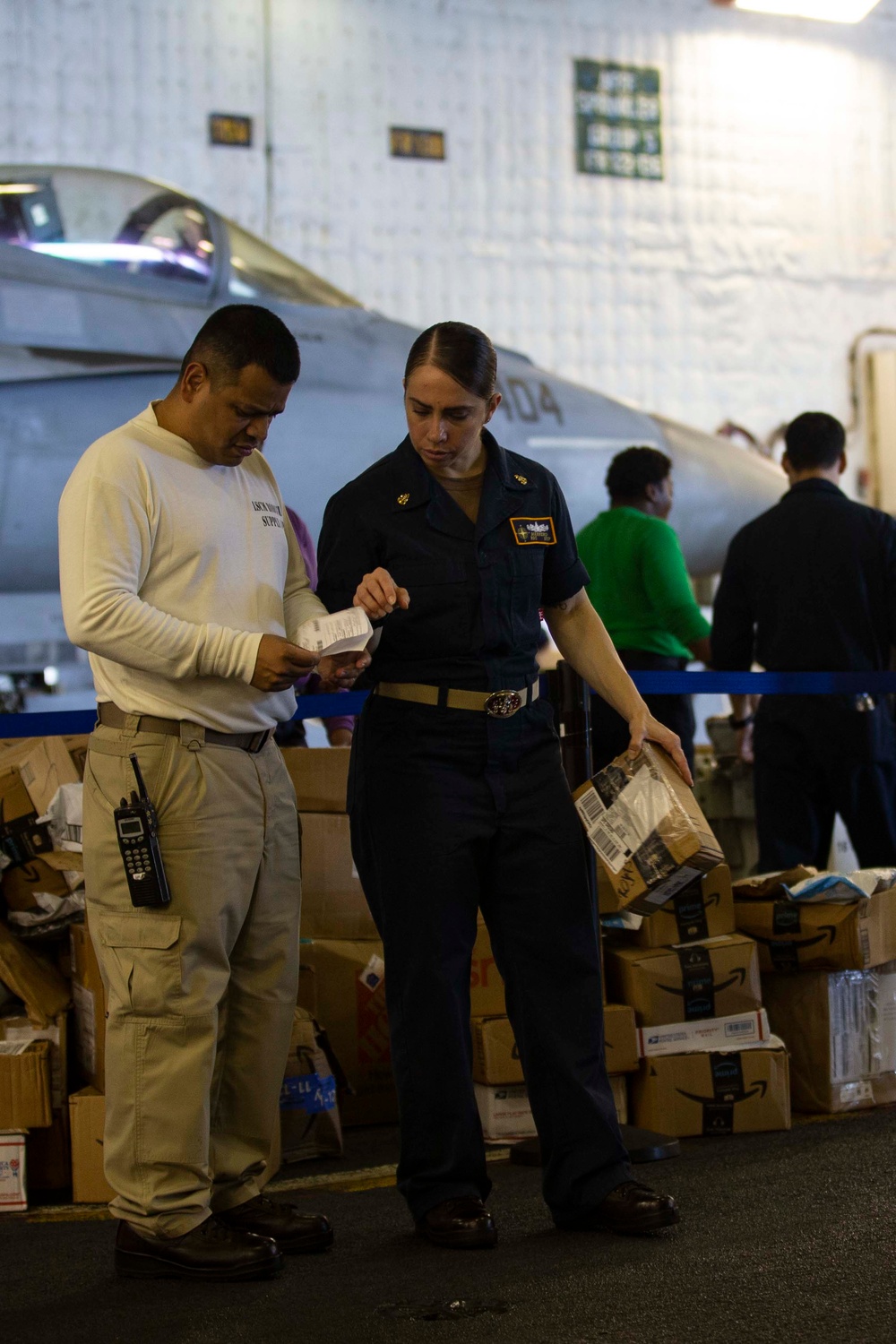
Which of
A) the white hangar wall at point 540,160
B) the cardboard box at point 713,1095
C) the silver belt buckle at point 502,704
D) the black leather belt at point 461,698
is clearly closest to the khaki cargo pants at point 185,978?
the black leather belt at point 461,698

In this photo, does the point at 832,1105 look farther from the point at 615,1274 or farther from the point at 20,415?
the point at 20,415

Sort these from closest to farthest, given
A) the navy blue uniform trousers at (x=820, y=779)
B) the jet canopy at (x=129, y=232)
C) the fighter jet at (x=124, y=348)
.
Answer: the navy blue uniform trousers at (x=820, y=779) → the fighter jet at (x=124, y=348) → the jet canopy at (x=129, y=232)

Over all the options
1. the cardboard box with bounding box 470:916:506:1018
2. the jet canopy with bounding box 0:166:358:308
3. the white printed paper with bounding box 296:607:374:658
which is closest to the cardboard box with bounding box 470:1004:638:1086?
the cardboard box with bounding box 470:916:506:1018

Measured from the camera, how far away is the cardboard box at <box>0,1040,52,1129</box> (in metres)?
2.65

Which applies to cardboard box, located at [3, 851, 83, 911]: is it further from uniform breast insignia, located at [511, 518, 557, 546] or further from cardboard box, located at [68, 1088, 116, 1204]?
uniform breast insignia, located at [511, 518, 557, 546]

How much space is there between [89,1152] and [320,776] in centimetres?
106

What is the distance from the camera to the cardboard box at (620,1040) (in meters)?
2.90

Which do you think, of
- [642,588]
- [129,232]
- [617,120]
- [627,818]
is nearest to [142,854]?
[627,818]

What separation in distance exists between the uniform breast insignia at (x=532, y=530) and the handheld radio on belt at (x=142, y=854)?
0.73m

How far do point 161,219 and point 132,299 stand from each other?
0.43 m

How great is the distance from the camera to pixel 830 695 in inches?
148

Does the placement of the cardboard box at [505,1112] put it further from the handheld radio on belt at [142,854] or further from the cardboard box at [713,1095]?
the handheld radio on belt at [142,854]

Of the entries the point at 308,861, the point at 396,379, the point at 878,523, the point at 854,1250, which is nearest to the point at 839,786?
the point at 878,523

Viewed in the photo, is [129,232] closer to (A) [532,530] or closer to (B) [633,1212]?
(A) [532,530]
